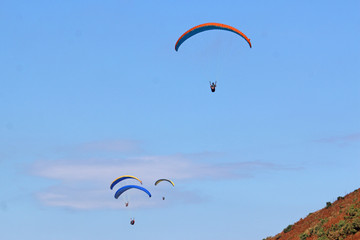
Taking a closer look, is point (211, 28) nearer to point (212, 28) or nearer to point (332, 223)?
point (212, 28)

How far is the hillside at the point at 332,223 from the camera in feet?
148

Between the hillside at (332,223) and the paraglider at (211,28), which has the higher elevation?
the paraglider at (211,28)

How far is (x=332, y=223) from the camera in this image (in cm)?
5038

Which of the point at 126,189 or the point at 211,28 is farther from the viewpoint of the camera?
the point at 126,189

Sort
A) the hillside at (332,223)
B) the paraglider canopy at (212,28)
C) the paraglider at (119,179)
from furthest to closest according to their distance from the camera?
1. the paraglider at (119,179)
2. the paraglider canopy at (212,28)
3. the hillside at (332,223)

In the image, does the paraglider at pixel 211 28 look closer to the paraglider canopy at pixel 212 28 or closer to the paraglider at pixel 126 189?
the paraglider canopy at pixel 212 28

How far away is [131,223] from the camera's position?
6594cm

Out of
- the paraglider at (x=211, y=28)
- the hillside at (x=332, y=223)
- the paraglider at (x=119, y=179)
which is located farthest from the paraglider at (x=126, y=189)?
the paraglider at (x=211, y=28)

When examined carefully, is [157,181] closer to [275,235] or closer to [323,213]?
[275,235]

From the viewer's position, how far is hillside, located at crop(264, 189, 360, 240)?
45062 millimetres

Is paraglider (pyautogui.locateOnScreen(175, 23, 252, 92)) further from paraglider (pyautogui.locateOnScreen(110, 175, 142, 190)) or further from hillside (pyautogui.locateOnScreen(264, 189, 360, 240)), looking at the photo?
paraglider (pyautogui.locateOnScreen(110, 175, 142, 190))

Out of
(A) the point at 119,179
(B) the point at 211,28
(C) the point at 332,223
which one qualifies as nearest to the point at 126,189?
(A) the point at 119,179

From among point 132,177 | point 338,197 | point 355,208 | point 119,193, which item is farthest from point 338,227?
point 119,193

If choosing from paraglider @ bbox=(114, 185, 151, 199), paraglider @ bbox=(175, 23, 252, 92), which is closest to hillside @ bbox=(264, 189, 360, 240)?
paraglider @ bbox=(114, 185, 151, 199)
